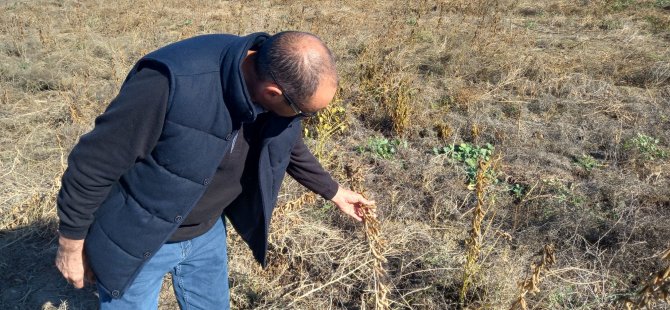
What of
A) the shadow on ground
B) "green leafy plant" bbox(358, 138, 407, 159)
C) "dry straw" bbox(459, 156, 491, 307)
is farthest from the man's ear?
"green leafy plant" bbox(358, 138, 407, 159)

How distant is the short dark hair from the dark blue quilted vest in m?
0.07

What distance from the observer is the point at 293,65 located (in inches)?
54.3

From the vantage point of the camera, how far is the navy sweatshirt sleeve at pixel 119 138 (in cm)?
135

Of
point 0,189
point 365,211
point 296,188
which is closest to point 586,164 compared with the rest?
point 296,188

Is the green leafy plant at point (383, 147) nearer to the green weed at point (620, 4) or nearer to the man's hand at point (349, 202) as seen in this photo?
the man's hand at point (349, 202)

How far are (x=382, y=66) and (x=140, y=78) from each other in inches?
161

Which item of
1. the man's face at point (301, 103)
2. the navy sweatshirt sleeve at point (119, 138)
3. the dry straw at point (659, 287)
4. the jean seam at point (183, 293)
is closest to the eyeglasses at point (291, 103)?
the man's face at point (301, 103)

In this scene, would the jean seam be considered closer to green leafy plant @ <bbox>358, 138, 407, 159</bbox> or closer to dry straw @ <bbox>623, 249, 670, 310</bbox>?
dry straw @ <bbox>623, 249, 670, 310</bbox>

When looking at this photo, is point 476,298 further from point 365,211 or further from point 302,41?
point 302,41

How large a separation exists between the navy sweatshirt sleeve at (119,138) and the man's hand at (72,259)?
0.18 metres

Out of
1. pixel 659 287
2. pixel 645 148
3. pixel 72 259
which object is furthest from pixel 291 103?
pixel 645 148

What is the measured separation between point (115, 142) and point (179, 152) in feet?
0.58

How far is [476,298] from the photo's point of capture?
265cm

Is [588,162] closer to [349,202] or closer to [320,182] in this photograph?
[349,202]
